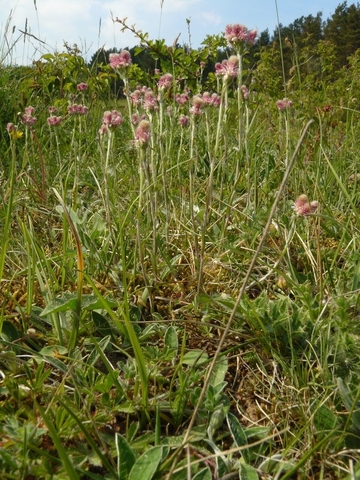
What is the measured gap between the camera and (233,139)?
2.85m

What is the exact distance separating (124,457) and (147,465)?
0.05 meters

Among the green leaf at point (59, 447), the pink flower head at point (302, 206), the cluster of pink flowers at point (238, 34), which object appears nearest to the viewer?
the green leaf at point (59, 447)

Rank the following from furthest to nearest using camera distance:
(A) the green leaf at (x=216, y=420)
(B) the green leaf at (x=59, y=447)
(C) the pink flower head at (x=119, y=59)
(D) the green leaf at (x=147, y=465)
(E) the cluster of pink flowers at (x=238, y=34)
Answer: (C) the pink flower head at (x=119, y=59), (E) the cluster of pink flowers at (x=238, y=34), (A) the green leaf at (x=216, y=420), (D) the green leaf at (x=147, y=465), (B) the green leaf at (x=59, y=447)

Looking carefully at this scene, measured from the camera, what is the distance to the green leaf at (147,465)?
0.76 metres

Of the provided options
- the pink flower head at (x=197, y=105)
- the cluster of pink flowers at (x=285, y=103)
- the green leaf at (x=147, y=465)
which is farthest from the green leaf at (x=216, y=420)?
the cluster of pink flowers at (x=285, y=103)

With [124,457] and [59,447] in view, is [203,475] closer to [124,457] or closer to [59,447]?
[124,457]

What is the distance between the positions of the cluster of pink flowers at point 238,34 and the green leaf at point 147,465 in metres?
1.17

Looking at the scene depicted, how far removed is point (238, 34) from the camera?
1.41 m

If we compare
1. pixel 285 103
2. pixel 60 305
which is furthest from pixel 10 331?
pixel 285 103

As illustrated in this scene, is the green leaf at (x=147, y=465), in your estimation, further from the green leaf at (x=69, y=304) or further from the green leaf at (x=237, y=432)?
the green leaf at (x=69, y=304)

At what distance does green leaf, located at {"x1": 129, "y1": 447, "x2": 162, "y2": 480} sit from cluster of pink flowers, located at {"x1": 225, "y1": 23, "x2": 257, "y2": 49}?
117cm

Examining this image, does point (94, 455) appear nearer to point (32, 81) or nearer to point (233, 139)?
point (233, 139)

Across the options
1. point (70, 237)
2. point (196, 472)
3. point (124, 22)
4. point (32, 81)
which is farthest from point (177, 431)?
point (32, 81)

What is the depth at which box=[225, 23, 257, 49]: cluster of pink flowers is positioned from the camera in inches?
55.2
